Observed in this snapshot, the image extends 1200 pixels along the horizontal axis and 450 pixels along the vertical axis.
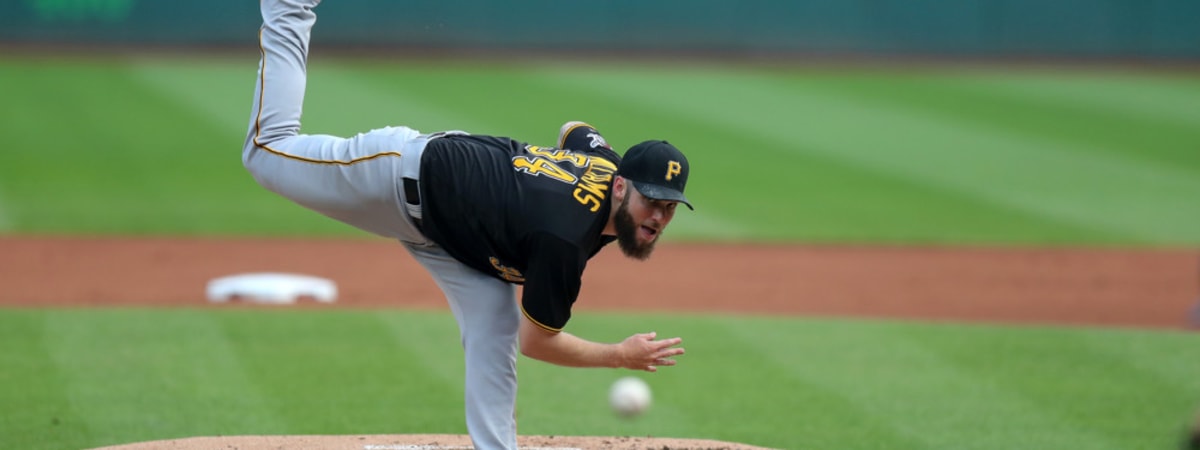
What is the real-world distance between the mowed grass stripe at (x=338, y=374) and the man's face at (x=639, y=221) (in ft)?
7.34

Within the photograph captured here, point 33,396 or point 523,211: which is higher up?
point 523,211

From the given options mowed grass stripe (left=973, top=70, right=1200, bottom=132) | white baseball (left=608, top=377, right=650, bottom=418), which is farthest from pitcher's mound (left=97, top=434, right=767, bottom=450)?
mowed grass stripe (left=973, top=70, right=1200, bottom=132)

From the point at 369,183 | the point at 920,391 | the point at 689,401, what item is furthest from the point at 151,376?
the point at 920,391

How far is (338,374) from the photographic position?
838 cm

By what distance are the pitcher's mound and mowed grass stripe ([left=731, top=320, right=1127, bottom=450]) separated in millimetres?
1223

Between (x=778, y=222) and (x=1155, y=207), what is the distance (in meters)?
4.05

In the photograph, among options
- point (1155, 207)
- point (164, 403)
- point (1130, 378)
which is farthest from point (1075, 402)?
point (1155, 207)

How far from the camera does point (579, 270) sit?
5406 millimetres

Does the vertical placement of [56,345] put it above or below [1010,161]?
below

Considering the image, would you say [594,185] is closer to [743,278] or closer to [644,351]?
[644,351]

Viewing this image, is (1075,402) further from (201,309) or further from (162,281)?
(162,281)

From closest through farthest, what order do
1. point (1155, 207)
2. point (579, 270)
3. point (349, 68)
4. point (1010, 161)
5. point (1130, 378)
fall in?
point (579, 270) → point (1130, 378) → point (1155, 207) → point (1010, 161) → point (349, 68)

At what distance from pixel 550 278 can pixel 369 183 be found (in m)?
0.82

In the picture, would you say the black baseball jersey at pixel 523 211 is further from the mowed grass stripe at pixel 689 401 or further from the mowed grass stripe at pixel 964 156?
the mowed grass stripe at pixel 964 156
